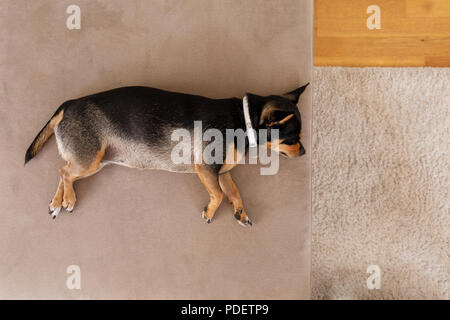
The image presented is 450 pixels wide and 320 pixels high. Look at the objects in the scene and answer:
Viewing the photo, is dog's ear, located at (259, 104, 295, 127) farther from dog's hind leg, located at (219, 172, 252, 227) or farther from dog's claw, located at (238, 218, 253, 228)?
dog's claw, located at (238, 218, 253, 228)

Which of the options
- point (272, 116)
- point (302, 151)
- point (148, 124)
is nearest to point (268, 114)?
point (272, 116)

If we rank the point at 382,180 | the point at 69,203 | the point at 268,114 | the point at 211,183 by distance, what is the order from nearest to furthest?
the point at 268,114
the point at 211,183
the point at 69,203
the point at 382,180

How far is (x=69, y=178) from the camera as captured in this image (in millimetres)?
1217

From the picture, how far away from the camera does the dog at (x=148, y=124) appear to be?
1.11 meters

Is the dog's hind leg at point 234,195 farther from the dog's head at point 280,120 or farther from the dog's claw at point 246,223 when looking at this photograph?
the dog's head at point 280,120

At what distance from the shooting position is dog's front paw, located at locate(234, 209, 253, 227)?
1.26 m

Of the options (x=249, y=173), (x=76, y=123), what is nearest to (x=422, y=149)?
(x=249, y=173)

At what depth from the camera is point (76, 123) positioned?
1.14 metres

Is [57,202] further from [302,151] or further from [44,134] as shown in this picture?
[302,151]

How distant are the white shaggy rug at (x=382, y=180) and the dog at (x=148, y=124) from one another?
522mm

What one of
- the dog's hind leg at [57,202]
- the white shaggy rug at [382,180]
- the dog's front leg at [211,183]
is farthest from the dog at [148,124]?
the white shaggy rug at [382,180]

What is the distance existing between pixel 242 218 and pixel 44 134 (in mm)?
910

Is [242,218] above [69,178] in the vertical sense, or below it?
below

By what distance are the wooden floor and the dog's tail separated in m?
1.30
